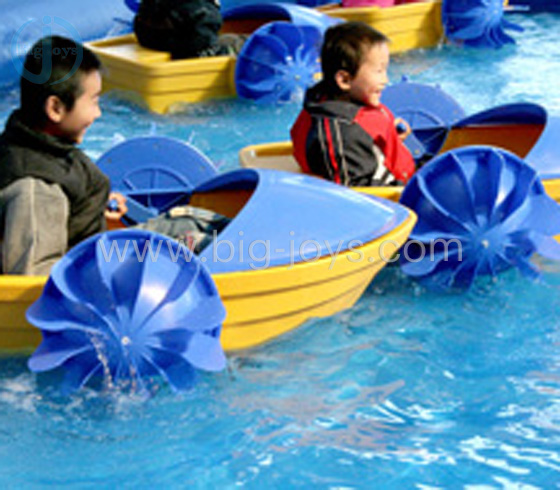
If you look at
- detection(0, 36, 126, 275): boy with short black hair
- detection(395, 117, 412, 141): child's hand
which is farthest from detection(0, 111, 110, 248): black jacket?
detection(395, 117, 412, 141): child's hand

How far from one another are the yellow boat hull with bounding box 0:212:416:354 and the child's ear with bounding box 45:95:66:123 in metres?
0.39

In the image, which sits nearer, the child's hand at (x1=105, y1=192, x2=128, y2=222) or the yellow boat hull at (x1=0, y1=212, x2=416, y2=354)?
the yellow boat hull at (x1=0, y1=212, x2=416, y2=354)

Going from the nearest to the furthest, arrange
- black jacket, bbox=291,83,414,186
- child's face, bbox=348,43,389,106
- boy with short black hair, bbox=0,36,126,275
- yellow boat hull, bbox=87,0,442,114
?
boy with short black hair, bbox=0,36,126,275 < black jacket, bbox=291,83,414,186 < child's face, bbox=348,43,389,106 < yellow boat hull, bbox=87,0,442,114

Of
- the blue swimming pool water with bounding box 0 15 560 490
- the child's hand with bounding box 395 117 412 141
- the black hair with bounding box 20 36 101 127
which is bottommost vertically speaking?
the blue swimming pool water with bounding box 0 15 560 490

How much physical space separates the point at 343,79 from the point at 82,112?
891 mm

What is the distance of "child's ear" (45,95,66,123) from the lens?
7.95 ft

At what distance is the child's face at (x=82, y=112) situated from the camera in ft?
8.05

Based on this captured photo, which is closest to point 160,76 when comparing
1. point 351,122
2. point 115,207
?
point 351,122

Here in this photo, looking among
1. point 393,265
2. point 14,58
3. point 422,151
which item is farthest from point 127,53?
point 393,265

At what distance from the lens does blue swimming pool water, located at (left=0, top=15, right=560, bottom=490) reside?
2076 millimetres

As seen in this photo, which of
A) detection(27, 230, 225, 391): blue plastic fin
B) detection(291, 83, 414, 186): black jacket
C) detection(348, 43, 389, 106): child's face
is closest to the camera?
detection(27, 230, 225, 391): blue plastic fin

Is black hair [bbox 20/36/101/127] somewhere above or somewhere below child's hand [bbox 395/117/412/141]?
above

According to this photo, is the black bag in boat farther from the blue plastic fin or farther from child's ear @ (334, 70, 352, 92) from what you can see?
the blue plastic fin

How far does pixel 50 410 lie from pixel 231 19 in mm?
3652
